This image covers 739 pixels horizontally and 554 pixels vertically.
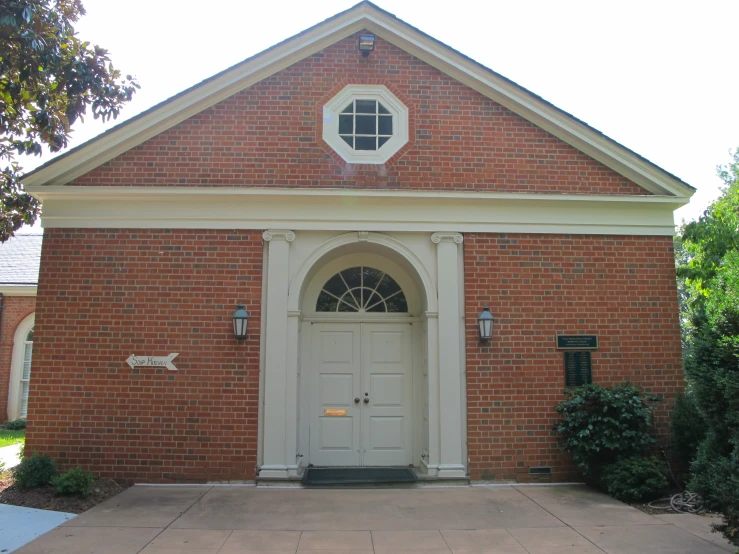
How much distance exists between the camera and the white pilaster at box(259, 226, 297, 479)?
8711 millimetres

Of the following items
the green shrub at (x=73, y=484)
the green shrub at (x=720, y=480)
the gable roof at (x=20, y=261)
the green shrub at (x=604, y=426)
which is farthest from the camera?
the gable roof at (x=20, y=261)

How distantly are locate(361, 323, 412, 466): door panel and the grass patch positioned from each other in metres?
7.25

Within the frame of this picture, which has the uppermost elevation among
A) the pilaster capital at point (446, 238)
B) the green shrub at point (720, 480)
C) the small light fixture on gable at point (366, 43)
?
the small light fixture on gable at point (366, 43)

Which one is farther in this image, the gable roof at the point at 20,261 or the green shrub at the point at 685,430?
the gable roof at the point at 20,261

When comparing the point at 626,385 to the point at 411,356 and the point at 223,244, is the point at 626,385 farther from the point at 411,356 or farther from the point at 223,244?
the point at 223,244

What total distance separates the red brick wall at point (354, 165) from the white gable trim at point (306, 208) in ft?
0.85

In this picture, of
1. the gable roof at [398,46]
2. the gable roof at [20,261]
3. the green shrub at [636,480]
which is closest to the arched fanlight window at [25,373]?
the gable roof at [20,261]

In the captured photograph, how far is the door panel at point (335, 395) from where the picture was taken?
967cm

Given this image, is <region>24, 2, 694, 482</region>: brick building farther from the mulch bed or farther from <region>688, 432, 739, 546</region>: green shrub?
<region>688, 432, 739, 546</region>: green shrub

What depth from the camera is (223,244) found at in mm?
9180

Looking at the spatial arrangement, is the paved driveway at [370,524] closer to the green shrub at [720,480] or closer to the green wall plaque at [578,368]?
the green shrub at [720,480]

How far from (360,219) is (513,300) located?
2.64 m

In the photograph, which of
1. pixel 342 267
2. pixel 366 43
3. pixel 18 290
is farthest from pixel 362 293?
pixel 18 290

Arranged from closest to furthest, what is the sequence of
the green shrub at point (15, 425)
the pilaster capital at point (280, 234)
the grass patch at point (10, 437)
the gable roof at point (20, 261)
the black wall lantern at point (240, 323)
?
the black wall lantern at point (240, 323) < the pilaster capital at point (280, 234) < the grass patch at point (10, 437) < the green shrub at point (15, 425) < the gable roof at point (20, 261)
